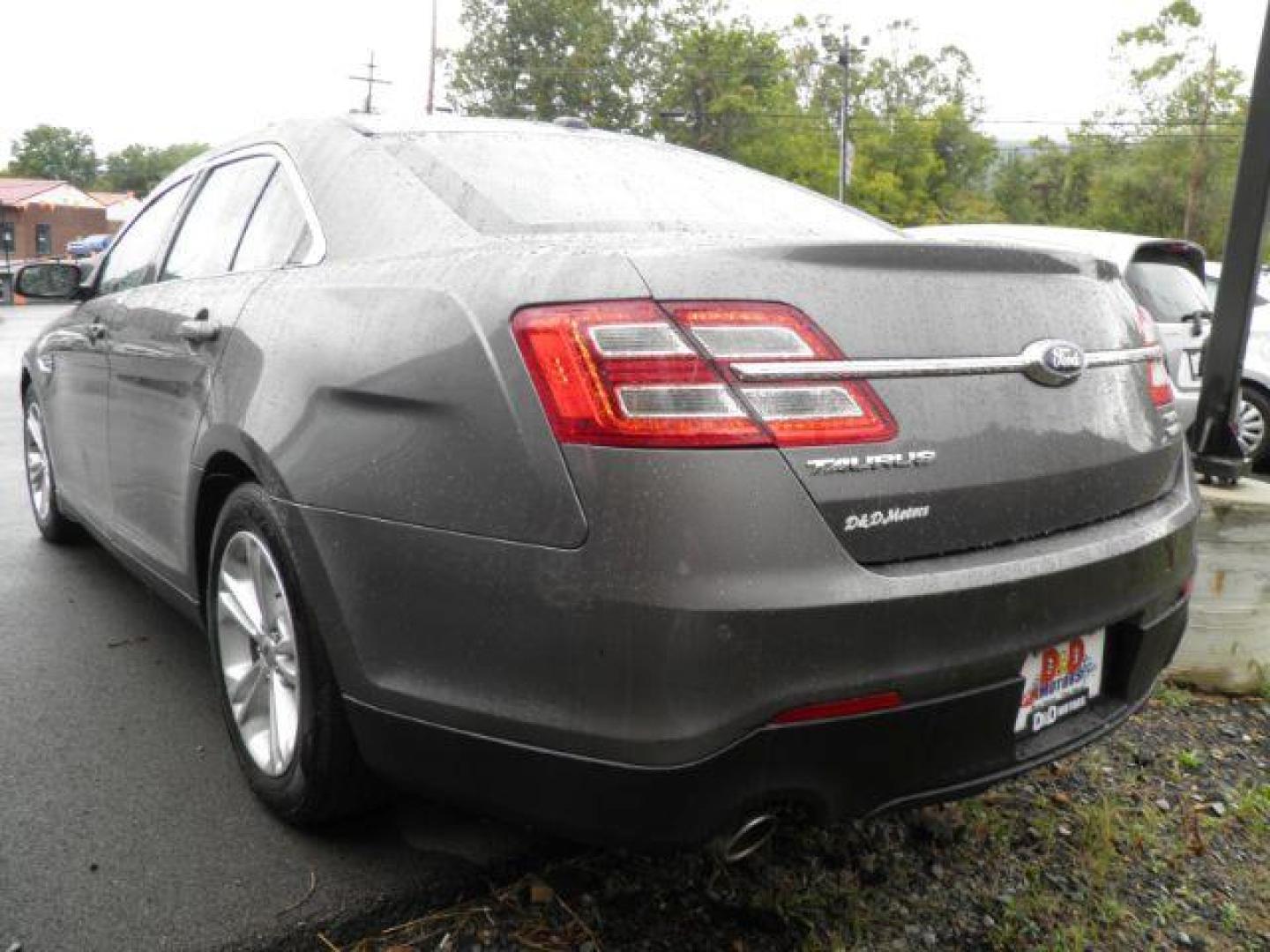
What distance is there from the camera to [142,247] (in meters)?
3.76

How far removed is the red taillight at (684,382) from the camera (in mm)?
1643

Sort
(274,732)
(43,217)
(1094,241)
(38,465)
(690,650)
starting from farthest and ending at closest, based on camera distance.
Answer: (43,217) → (1094,241) → (38,465) → (274,732) → (690,650)

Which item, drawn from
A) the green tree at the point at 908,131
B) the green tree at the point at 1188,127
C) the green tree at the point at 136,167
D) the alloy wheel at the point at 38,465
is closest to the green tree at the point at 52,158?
the green tree at the point at 136,167

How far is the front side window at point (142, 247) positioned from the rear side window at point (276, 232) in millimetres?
799

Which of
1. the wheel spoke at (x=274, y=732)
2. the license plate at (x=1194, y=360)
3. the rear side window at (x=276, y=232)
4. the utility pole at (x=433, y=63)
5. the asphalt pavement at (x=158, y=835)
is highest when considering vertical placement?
the utility pole at (x=433, y=63)

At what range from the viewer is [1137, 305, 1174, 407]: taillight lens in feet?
7.52

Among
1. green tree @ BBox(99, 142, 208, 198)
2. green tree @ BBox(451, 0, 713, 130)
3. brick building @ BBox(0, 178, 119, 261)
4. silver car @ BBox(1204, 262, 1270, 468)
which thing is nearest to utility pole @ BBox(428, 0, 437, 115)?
green tree @ BBox(451, 0, 713, 130)

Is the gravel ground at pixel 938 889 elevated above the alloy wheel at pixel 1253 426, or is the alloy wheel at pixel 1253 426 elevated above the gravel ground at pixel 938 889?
the alloy wheel at pixel 1253 426

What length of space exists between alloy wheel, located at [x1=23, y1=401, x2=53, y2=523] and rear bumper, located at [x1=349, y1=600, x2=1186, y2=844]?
132 inches

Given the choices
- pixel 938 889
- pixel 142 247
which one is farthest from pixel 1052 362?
pixel 142 247

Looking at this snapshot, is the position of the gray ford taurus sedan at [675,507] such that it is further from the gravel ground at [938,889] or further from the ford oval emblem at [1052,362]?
the gravel ground at [938,889]

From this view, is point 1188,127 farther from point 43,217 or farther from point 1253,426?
point 43,217

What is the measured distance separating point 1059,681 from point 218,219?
252 cm

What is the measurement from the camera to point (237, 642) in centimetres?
262
